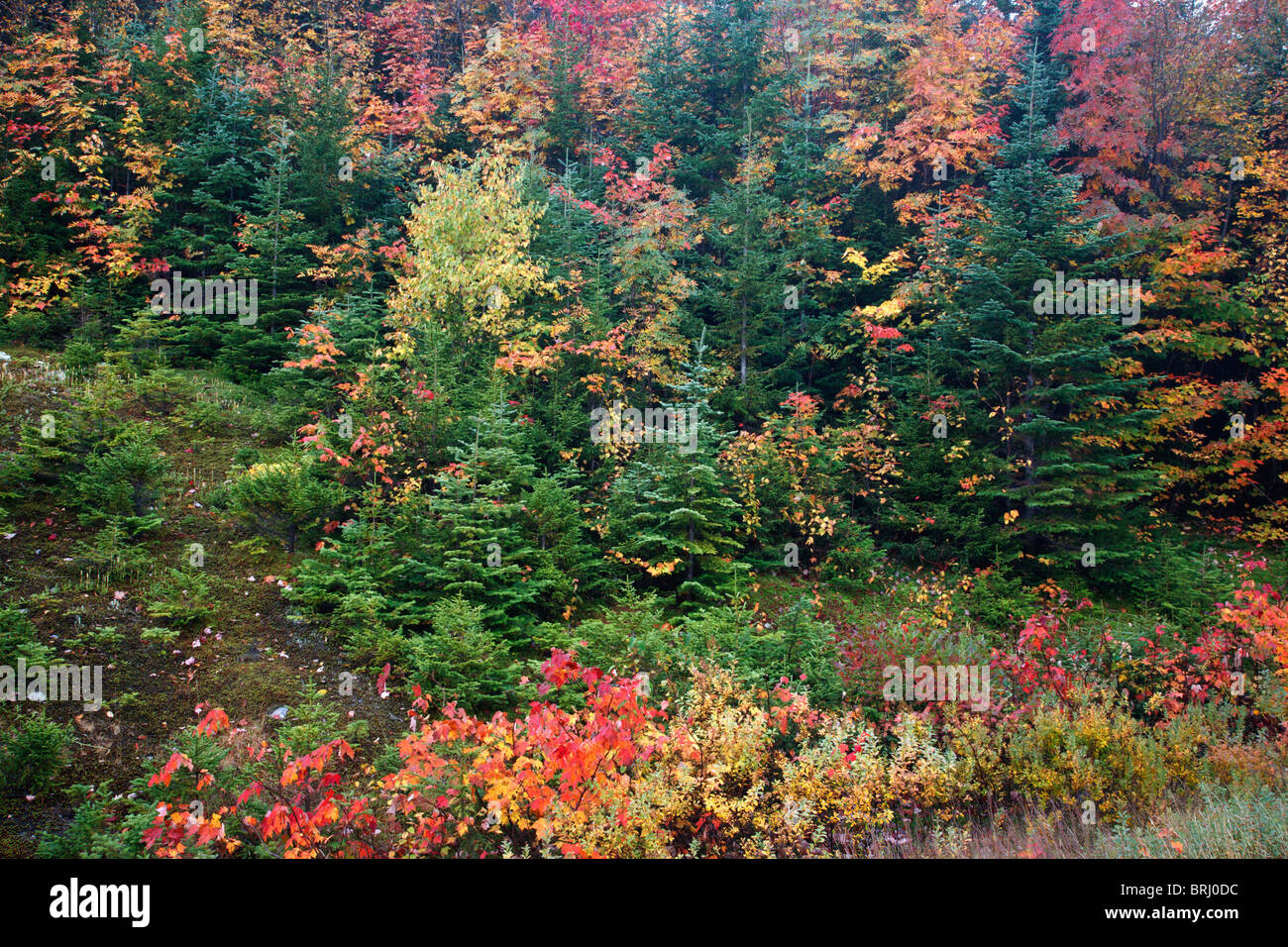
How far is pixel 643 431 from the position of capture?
11.8 m

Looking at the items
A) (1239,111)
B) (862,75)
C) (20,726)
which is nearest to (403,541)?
(20,726)

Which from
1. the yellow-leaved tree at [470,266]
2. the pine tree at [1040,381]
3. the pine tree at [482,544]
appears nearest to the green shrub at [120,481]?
the pine tree at [482,544]

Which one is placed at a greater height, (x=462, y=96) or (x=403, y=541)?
(x=462, y=96)

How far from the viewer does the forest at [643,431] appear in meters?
5.07

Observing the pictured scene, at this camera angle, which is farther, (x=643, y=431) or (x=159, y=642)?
(x=643, y=431)

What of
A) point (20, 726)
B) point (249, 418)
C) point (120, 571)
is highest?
point (249, 418)

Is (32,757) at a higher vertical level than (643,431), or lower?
lower

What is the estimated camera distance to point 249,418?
41.9 feet

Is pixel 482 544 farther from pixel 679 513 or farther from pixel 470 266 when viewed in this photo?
pixel 470 266

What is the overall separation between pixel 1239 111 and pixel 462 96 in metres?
21.3

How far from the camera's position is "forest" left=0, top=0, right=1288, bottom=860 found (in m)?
5.07

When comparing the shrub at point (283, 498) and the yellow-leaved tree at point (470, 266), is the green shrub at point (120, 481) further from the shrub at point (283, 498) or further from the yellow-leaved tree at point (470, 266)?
the yellow-leaved tree at point (470, 266)

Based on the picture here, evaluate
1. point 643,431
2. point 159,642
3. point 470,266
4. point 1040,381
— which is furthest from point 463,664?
point 1040,381
